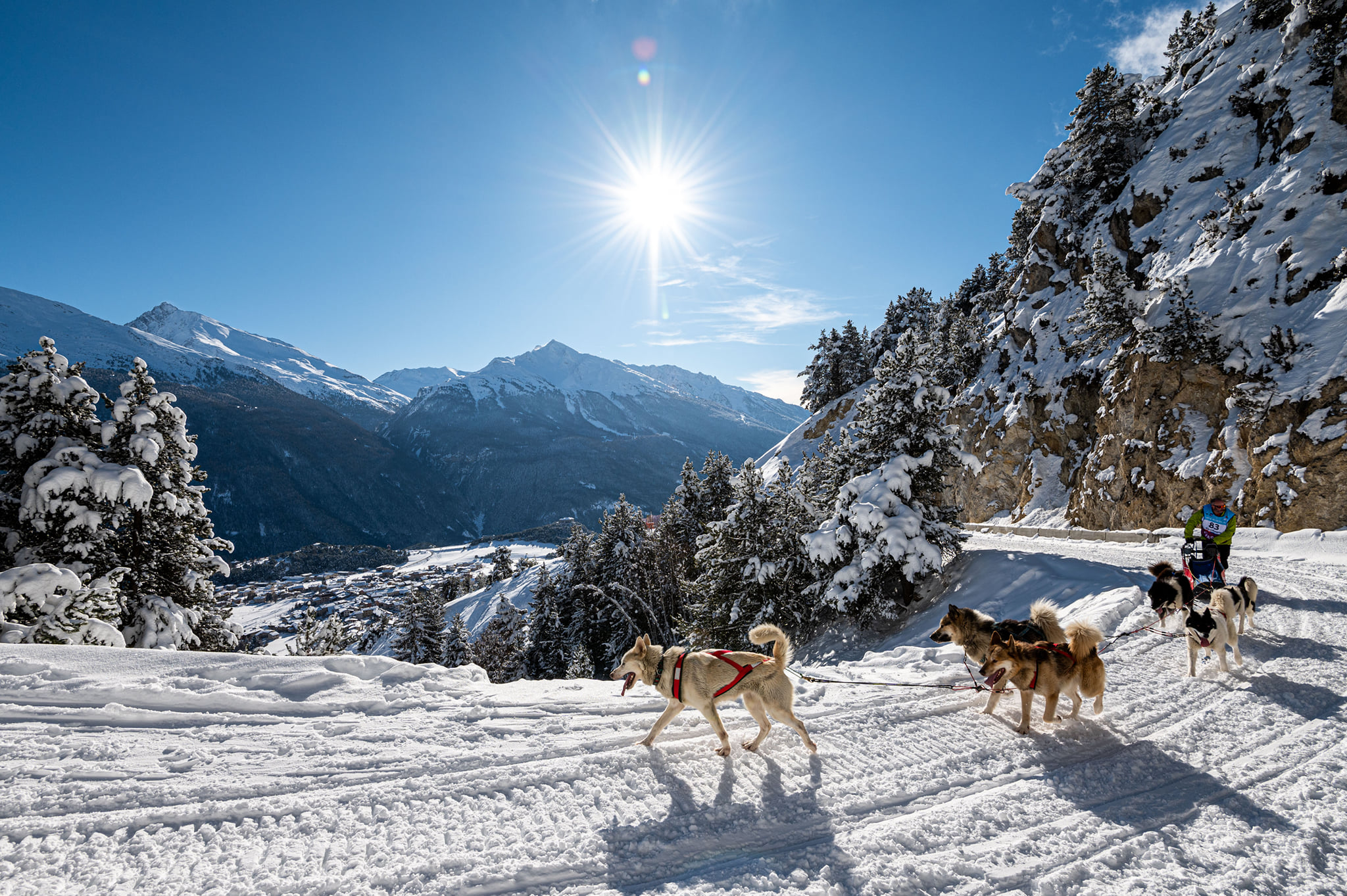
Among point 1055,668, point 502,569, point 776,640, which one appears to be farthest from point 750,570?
point 502,569

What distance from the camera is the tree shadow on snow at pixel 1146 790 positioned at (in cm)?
391

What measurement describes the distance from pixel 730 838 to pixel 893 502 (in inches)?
420

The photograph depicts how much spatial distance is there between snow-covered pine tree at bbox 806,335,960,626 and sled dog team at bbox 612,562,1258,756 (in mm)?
6015

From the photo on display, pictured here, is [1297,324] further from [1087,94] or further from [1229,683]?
[1087,94]

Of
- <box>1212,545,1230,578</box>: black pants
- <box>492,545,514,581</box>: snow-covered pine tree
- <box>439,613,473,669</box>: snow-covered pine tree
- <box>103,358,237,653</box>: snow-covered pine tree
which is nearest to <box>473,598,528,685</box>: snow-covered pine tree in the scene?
<box>439,613,473,669</box>: snow-covered pine tree

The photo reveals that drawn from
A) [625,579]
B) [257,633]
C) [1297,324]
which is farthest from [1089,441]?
[257,633]

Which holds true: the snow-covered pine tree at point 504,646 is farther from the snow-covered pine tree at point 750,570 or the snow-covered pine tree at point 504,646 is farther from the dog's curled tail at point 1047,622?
the dog's curled tail at point 1047,622

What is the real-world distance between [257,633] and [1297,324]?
13401 cm

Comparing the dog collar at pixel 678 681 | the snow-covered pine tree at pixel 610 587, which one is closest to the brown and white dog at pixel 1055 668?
the dog collar at pixel 678 681

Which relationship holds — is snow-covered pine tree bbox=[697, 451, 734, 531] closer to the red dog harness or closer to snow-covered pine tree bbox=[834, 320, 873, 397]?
the red dog harness

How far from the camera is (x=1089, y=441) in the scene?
93.9 feet

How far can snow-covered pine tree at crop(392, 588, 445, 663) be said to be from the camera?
101 feet

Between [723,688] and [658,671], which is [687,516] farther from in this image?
[723,688]

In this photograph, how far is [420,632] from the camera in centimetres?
3127
